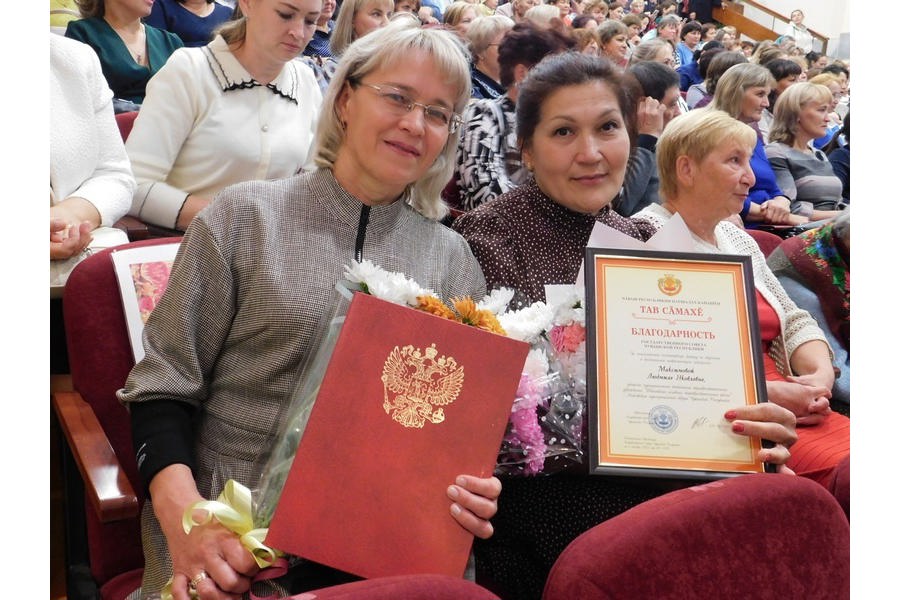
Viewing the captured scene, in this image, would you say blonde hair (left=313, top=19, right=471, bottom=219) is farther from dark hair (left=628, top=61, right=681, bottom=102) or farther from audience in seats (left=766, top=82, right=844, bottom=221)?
audience in seats (left=766, top=82, right=844, bottom=221)

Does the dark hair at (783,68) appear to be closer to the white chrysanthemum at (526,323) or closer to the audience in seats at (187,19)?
the audience in seats at (187,19)

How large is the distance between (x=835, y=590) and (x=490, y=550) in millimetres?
625

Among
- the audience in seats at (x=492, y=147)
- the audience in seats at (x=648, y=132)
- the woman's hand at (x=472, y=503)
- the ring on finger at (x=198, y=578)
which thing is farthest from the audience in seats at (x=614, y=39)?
the ring on finger at (x=198, y=578)

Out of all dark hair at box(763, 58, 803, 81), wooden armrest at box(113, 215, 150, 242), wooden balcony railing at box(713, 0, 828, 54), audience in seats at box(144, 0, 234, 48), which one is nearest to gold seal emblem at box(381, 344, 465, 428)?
wooden armrest at box(113, 215, 150, 242)

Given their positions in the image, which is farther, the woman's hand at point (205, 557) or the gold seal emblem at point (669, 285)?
the gold seal emblem at point (669, 285)

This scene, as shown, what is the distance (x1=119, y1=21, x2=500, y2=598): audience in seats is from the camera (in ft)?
3.87

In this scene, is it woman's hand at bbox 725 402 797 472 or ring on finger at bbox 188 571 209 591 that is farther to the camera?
woman's hand at bbox 725 402 797 472

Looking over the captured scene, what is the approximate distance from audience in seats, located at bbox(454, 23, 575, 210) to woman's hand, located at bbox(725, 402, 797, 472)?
5.13 ft

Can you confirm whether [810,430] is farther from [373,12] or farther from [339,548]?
[373,12]

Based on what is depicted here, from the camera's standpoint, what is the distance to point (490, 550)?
1.54 meters

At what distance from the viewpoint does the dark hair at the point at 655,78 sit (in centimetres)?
401

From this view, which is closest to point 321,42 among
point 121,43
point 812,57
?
point 121,43

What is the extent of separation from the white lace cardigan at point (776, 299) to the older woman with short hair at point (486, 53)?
5.90 ft

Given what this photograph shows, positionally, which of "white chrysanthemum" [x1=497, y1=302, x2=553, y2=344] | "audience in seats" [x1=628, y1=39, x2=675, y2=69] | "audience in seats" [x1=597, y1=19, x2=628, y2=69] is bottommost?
"white chrysanthemum" [x1=497, y1=302, x2=553, y2=344]
